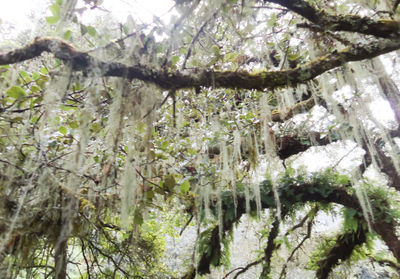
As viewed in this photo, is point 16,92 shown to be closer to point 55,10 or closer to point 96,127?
point 55,10

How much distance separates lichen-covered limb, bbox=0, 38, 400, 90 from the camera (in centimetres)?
119

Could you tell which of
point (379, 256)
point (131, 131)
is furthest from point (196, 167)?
point (379, 256)

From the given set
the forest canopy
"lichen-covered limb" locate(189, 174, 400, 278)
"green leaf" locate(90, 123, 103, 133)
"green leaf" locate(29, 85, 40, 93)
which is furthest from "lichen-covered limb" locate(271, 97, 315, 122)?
"green leaf" locate(29, 85, 40, 93)

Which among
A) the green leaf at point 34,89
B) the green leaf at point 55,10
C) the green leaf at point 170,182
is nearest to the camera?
the green leaf at point 55,10

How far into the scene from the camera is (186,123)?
2.38 m

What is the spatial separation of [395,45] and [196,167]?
71.8 inches

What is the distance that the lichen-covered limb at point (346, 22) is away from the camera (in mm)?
1316

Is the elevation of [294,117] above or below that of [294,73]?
above

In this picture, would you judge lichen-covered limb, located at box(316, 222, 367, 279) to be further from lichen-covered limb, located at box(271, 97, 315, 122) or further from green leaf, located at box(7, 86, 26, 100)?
green leaf, located at box(7, 86, 26, 100)

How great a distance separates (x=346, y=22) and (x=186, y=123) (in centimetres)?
142

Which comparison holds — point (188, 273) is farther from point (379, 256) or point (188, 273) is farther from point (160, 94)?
point (160, 94)

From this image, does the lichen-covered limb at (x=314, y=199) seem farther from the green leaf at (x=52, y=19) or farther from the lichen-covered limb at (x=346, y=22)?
the green leaf at (x=52, y=19)

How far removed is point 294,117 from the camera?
3.14 metres

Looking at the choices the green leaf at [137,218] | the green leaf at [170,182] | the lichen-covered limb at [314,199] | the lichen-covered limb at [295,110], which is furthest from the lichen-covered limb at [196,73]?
the lichen-covered limb at [314,199]
